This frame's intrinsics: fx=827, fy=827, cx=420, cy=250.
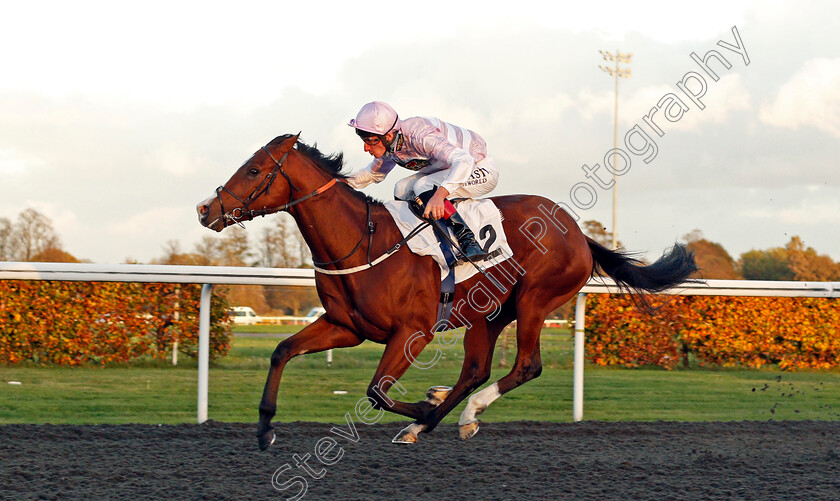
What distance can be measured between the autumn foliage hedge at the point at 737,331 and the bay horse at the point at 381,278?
87.3 inches

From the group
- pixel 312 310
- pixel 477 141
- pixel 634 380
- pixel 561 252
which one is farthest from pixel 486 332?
pixel 634 380

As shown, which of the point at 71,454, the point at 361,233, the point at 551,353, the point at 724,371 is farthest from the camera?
the point at 724,371

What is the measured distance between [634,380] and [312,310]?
10.6 feet

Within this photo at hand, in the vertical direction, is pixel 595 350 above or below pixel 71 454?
above

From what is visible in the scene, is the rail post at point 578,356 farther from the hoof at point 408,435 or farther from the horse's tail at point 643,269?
the hoof at point 408,435

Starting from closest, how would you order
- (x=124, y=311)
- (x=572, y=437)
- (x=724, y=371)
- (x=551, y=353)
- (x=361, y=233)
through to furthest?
1. (x=361, y=233)
2. (x=572, y=437)
3. (x=124, y=311)
4. (x=551, y=353)
5. (x=724, y=371)

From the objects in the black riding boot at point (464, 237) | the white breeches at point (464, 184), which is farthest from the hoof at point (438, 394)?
the white breeches at point (464, 184)

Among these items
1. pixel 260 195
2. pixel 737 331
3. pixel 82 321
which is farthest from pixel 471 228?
pixel 737 331

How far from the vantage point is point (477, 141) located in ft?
15.1

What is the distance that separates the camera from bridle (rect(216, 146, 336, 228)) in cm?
372

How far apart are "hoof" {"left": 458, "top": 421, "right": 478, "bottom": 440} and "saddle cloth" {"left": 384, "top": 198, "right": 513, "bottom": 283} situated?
79 centimetres

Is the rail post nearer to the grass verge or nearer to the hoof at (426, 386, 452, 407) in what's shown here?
the grass verge

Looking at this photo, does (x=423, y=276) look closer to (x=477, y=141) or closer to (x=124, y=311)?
(x=477, y=141)

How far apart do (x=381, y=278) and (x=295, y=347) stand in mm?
523
